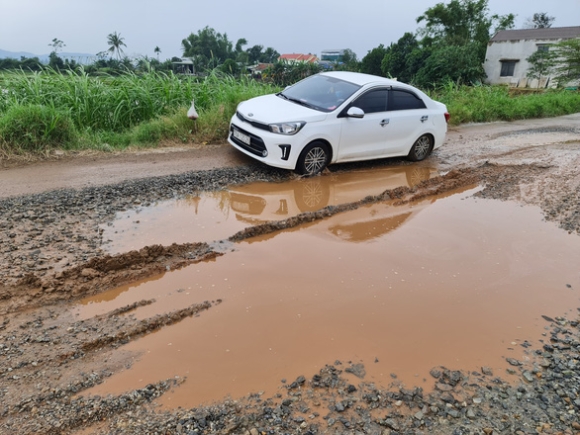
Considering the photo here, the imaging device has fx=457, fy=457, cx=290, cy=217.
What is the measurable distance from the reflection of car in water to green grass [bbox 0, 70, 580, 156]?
271cm

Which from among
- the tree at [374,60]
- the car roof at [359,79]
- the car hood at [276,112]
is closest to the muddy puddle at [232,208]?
the car hood at [276,112]

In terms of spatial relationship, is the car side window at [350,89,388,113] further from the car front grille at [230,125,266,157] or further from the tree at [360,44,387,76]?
the tree at [360,44,387,76]

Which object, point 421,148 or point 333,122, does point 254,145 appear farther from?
point 421,148

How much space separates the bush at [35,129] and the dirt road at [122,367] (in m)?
1.11

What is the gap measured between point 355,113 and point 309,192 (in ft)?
5.08

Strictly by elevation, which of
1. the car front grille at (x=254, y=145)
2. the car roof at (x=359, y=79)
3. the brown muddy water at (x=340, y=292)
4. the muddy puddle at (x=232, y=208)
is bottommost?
the brown muddy water at (x=340, y=292)

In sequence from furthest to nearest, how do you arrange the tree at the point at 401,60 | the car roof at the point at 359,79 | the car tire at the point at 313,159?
the tree at the point at 401,60 → the car roof at the point at 359,79 → the car tire at the point at 313,159

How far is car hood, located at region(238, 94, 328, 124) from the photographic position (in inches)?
285

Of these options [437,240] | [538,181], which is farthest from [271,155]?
[538,181]

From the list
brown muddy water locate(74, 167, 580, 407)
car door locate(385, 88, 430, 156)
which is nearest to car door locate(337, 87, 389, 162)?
car door locate(385, 88, 430, 156)

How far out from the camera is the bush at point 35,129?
24.6ft

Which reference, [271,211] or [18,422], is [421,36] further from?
[18,422]

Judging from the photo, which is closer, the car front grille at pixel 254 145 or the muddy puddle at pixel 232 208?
the muddy puddle at pixel 232 208

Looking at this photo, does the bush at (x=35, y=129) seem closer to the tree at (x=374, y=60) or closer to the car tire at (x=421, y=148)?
the car tire at (x=421, y=148)
